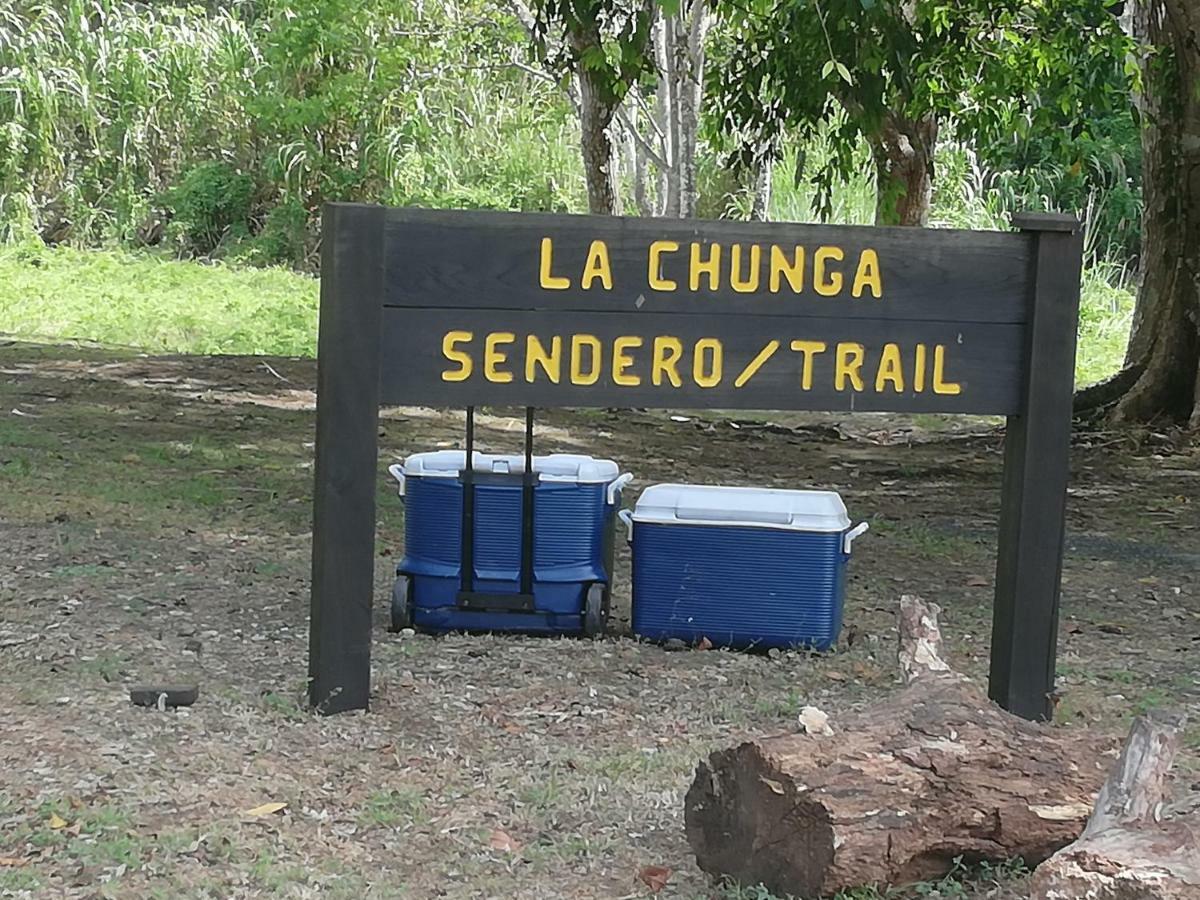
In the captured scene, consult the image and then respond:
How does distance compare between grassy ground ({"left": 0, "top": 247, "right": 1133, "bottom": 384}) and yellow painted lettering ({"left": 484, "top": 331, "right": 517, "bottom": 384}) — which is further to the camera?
grassy ground ({"left": 0, "top": 247, "right": 1133, "bottom": 384})

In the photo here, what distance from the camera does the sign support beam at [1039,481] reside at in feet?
14.9

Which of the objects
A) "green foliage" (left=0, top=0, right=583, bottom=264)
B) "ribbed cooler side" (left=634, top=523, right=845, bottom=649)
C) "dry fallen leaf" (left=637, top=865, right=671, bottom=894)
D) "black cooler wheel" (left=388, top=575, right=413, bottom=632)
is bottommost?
"dry fallen leaf" (left=637, top=865, right=671, bottom=894)

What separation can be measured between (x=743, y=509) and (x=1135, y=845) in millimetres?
2600

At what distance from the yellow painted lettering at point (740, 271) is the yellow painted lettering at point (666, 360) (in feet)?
0.69

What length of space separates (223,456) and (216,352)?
21.1ft

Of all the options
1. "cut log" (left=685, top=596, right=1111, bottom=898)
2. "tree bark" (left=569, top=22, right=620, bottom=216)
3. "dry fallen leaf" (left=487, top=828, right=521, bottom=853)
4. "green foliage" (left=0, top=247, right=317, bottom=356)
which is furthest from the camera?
"green foliage" (left=0, top=247, right=317, bottom=356)

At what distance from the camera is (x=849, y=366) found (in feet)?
14.8

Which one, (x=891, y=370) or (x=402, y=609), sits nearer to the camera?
(x=891, y=370)

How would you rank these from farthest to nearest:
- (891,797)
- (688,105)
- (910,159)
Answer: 1. (688,105)
2. (910,159)
3. (891,797)

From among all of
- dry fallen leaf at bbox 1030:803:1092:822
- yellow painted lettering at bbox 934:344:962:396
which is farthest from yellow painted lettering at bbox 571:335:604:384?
dry fallen leaf at bbox 1030:803:1092:822

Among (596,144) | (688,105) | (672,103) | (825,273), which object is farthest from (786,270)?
(672,103)

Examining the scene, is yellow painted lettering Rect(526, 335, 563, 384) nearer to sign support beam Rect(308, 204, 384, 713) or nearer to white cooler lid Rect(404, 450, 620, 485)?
sign support beam Rect(308, 204, 384, 713)

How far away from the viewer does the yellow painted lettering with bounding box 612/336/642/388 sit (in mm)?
4434

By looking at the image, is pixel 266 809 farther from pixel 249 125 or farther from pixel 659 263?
pixel 249 125
